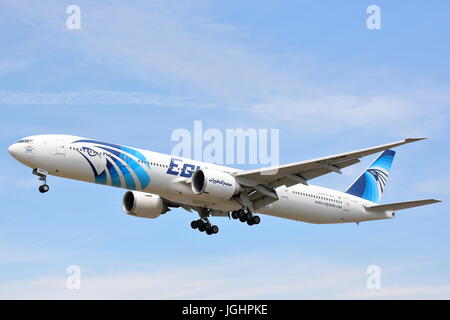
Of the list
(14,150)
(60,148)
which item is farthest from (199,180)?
(14,150)

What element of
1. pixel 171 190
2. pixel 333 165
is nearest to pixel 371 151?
pixel 333 165

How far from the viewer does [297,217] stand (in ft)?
146

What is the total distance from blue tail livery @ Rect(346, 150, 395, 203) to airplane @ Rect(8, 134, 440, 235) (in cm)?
268

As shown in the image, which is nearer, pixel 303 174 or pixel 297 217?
pixel 303 174

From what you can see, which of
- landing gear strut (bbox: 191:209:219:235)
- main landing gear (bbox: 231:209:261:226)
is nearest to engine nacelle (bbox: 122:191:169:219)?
landing gear strut (bbox: 191:209:219:235)

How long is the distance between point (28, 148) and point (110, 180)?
4380mm

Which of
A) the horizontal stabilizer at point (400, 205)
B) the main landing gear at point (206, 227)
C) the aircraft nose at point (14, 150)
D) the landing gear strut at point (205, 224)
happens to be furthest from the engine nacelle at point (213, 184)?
the horizontal stabilizer at point (400, 205)

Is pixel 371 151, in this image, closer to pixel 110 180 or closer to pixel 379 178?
pixel 110 180

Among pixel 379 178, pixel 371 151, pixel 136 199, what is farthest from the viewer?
pixel 379 178

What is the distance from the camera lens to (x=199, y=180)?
39312 millimetres

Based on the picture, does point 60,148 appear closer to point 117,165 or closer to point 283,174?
point 117,165

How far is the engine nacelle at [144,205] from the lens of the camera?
44188mm

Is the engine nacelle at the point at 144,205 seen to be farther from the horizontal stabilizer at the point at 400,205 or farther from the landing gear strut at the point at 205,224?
the horizontal stabilizer at the point at 400,205

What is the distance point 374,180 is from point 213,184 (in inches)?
653
